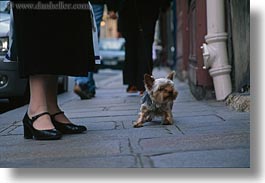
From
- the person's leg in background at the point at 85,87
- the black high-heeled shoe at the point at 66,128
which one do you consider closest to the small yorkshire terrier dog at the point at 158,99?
the black high-heeled shoe at the point at 66,128

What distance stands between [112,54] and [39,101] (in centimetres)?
2229

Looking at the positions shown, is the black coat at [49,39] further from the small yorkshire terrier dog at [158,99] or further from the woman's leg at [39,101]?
the small yorkshire terrier dog at [158,99]

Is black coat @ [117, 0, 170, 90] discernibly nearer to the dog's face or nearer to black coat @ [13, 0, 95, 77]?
the dog's face

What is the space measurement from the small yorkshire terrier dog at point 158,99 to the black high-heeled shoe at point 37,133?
2.35 feet

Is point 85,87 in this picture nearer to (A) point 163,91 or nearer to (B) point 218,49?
(B) point 218,49

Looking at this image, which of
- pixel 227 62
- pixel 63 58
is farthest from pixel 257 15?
pixel 227 62

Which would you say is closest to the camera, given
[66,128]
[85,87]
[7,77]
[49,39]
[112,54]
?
[49,39]

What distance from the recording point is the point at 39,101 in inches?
143

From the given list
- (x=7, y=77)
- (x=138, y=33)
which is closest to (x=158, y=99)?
(x=7, y=77)

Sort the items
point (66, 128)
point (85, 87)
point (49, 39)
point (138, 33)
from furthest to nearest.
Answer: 1. point (85, 87)
2. point (138, 33)
3. point (66, 128)
4. point (49, 39)

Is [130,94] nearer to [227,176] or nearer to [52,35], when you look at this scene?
[52,35]

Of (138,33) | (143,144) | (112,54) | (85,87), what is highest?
(138,33)

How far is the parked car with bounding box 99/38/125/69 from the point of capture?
25391 mm

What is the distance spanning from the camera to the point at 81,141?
3.47m
